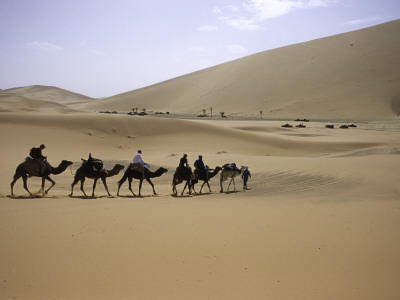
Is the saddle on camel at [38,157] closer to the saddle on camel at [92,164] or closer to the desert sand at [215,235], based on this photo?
the desert sand at [215,235]

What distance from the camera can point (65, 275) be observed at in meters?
5.92

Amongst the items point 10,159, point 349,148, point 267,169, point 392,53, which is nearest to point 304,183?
point 267,169

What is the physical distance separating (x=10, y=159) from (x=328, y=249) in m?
20.3

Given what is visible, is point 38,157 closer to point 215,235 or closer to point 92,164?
point 92,164

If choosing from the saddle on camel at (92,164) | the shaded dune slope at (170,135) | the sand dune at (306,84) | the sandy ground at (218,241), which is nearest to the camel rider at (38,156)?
the sandy ground at (218,241)

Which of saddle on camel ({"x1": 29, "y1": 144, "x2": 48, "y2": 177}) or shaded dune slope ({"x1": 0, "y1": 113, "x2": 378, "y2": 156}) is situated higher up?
shaded dune slope ({"x1": 0, "y1": 113, "x2": 378, "y2": 156})

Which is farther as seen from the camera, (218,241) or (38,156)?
(38,156)

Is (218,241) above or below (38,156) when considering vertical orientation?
below

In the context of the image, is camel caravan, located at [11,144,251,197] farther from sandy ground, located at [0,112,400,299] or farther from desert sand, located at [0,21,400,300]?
sandy ground, located at [0,112,400,299]

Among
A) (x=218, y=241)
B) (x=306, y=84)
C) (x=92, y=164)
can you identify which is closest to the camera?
(x=218, y=241)

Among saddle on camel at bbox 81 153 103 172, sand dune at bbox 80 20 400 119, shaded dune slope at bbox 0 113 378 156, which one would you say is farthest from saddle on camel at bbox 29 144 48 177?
sand dune at bbox 80 20 400 119

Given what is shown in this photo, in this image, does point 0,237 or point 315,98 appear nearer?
point 0,237

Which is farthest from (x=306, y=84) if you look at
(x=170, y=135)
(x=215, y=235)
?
(x=215, y=235)

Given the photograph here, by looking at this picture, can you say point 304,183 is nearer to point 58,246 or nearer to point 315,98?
point 58,246
